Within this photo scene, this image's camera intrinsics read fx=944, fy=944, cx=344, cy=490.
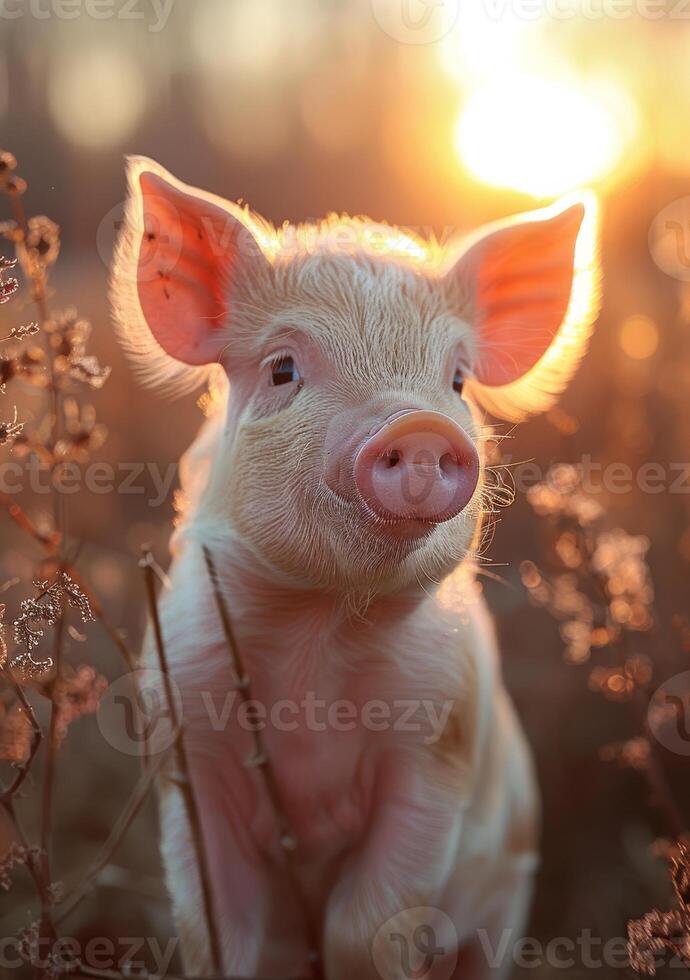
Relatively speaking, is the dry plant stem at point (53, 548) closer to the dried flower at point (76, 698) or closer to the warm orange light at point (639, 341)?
the dried flower at point (76, 698)

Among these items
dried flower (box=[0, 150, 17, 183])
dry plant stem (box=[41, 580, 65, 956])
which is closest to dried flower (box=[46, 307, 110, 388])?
dried flower (box=[0, 150, 17, 183])

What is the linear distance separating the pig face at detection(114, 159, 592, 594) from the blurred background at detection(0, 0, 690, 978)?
0.63 ft

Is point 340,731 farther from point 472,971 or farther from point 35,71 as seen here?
point 35,71

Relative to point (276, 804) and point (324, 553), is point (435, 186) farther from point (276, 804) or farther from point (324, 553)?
point (276, 804)

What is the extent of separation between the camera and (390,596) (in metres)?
1.72

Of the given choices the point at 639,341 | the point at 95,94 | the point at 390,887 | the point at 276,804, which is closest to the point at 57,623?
the point at 276,804

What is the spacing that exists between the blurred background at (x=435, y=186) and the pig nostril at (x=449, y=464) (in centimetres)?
70

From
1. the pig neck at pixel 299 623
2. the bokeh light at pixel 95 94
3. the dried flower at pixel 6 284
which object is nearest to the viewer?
the dried flower at pixel 6 284

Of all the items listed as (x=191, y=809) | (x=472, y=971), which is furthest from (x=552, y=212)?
(x=472, y=971)

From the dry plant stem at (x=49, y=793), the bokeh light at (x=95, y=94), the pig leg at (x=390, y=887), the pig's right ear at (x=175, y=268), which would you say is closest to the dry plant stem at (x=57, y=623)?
the dry plant stem at (x=49, y=793)

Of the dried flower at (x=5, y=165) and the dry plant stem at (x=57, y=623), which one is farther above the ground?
the dried flower at (x=5, y=165)

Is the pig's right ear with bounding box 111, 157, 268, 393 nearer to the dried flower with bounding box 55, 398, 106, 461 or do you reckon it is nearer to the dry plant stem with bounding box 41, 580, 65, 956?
the dried flower with bounding box 55, 398, 106, 461

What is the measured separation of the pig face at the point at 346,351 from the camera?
1492 millimetres

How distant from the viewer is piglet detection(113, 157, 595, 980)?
1646 millimetres
